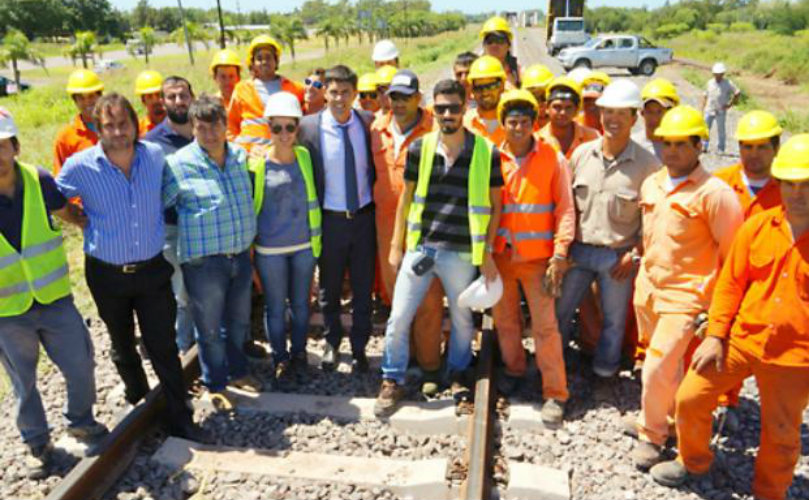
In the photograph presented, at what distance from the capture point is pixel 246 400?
457 cm

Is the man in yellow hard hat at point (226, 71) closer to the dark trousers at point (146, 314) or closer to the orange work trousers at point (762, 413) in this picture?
the dark trousers at point (146, 314)

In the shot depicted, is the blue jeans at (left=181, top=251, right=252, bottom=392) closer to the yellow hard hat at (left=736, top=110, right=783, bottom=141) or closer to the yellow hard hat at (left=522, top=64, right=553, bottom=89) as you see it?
the yellow hard hat at (left=522, top=64, right=553, bottom=89)

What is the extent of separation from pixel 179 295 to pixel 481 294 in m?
2.39

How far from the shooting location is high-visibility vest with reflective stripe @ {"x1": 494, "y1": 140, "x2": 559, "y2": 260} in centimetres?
411

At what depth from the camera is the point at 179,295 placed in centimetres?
484

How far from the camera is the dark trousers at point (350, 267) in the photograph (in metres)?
4.57

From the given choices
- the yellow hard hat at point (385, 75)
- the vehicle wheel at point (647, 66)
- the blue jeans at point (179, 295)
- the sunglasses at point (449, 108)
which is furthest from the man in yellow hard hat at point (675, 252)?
the vehicle wheel at point (647, 66)

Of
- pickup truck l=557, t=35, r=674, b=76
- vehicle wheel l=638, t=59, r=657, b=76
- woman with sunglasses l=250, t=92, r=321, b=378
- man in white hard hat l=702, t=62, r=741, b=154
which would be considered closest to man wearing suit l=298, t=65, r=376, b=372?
woman with sunglasses l=250, t=92, r=321, b=378

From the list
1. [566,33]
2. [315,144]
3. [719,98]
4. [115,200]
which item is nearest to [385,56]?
[315,144]

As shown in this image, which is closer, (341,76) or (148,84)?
(341,76)

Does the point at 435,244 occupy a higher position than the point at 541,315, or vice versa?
the point at 435,244

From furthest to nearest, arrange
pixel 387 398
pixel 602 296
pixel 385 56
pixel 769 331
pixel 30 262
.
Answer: pixel 385 56, pixel 602 296, pixel 387 398, pixel 30 262, pixel 769 331

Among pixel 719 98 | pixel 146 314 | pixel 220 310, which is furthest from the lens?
pixel 719 98

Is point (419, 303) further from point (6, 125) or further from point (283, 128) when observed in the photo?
point (6, 125)
